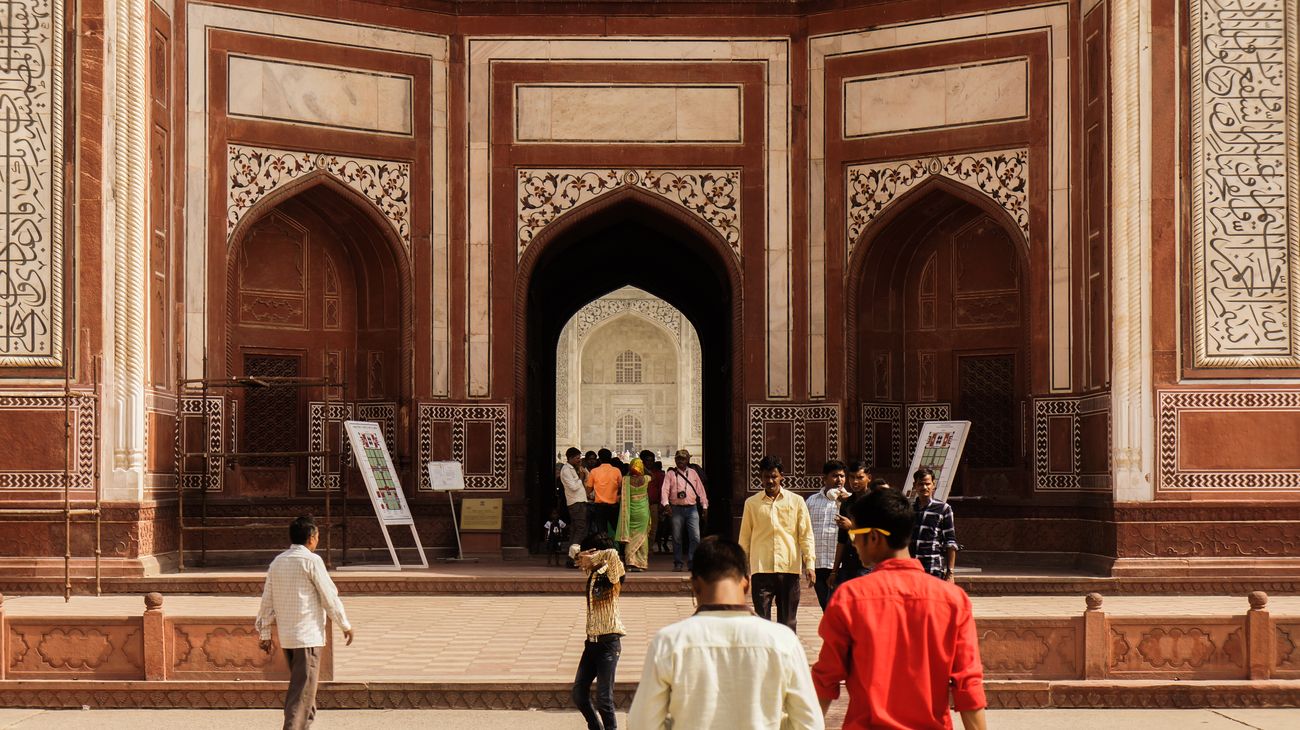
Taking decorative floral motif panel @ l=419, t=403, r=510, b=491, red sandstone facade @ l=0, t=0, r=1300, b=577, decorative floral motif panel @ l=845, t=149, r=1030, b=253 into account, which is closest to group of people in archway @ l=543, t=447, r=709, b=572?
decorative floral motif panel @ l=419, t=403, r=510, b=491

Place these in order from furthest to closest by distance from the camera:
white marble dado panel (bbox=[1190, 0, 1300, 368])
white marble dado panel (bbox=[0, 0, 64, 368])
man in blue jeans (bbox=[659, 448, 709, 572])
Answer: man in blue jeans (bbox=[659, 448, 709, 572]), white marble dado panel (bbox=[1190, 0, 1300, 368]), white marble dado panel (bbox=[0, 0, 64, 368])

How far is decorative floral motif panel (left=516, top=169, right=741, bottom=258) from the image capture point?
14633 millimetres

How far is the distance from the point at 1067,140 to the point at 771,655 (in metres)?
10.9

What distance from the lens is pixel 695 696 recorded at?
321 cm

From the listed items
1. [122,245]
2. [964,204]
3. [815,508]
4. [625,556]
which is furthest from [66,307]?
[964,204]

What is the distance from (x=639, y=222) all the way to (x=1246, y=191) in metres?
5.85

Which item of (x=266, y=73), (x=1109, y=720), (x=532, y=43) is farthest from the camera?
(x=532, y=43)

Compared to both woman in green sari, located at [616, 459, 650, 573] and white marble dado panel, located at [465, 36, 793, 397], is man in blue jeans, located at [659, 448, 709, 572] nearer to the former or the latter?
woman in green sari, located at [616, 459, 650, 573]

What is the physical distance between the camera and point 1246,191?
1180cm

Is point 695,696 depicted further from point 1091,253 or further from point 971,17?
point 971,17

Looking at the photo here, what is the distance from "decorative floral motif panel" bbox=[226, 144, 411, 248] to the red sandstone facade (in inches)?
1.0

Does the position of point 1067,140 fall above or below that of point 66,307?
above

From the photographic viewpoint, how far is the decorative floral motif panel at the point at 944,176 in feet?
44.9

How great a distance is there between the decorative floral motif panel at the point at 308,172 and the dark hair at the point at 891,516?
10707mm
